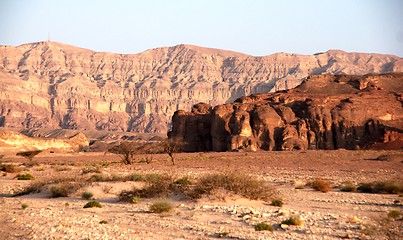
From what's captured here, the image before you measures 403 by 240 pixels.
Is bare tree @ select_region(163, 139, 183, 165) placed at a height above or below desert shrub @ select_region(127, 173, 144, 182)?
below

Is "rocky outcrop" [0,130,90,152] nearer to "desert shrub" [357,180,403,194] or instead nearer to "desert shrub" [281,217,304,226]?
"desert shrub" [357,180,403,194]

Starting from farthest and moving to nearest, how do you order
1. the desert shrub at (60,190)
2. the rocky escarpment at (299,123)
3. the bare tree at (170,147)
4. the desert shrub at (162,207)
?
the rocky escarpment at (299,123)
the bare tree at (170,147)
the desert shrub at (60,190)
the desert shrub at (162,207)

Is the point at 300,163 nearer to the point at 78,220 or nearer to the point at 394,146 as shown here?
the point at 394,146

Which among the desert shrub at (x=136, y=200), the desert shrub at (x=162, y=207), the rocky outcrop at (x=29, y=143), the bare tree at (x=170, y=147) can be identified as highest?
the desert shrub at (x=162, y=207)

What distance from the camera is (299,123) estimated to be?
2950 inches

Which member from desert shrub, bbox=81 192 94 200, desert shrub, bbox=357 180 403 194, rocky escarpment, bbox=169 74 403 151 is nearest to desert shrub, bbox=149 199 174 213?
desert shrub, bbox=81 192 94 200

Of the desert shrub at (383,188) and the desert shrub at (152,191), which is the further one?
the desert shrub at (383,188)

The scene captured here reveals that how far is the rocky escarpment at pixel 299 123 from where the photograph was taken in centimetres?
7275

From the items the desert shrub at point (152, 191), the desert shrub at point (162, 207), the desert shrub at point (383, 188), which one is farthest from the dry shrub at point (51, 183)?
the desert shrub at point (383, 188)

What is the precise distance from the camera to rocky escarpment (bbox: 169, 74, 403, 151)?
239 feet

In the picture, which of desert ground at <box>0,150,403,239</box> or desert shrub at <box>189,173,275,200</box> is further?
desert shrub at <box>189,173,275,200</box>

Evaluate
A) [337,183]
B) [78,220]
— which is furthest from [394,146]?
[78,220]

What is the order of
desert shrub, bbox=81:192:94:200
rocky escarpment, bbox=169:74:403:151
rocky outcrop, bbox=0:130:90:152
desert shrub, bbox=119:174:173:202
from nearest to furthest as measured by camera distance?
desert shrub, bbox=119:174:173:202 < desert shrub, bbox=81:192:94:200 < rocky escarpment, bbox=169:74:403:151 < rocky outcrop, bbox=0:130:90:152

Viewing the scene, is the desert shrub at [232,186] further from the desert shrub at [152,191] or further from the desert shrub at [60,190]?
the desert shrub at [60,190]
